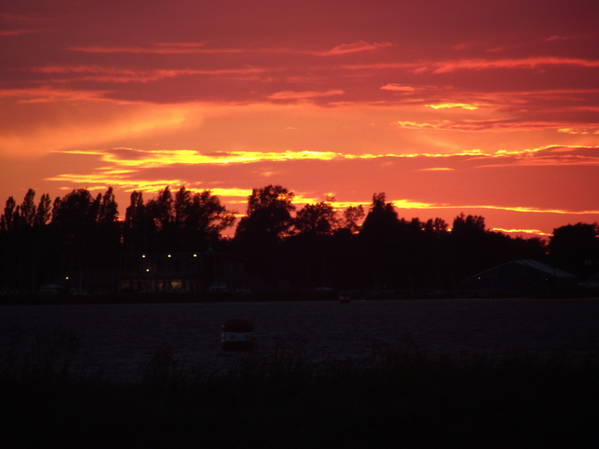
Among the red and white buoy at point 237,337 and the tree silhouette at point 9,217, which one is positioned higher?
the tree silhouette at point 9,217

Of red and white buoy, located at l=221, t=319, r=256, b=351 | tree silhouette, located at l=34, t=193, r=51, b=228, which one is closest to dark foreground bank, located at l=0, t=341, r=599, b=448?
red and white buoy, located at l=221, t=319, r=256, b=351

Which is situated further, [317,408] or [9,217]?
[9,217]

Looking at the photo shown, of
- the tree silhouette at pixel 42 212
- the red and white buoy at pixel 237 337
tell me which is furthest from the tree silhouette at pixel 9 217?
the red and white buoy at pixel 237 337

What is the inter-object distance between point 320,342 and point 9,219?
5508 inches

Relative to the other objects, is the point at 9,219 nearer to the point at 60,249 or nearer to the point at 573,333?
the point at 60,249

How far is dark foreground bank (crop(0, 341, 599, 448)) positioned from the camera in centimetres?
1450

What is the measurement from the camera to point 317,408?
1644 cm

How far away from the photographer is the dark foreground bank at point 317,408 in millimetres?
14500

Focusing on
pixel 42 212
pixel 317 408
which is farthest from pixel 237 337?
pixel 42 212

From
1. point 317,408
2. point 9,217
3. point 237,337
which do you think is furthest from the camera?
point 9,217

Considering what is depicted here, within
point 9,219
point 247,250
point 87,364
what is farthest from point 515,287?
point 87,364

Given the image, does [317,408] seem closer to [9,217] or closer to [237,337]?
[237,337]

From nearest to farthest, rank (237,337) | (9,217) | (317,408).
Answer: (317,408)
(237,337)
(9,217)

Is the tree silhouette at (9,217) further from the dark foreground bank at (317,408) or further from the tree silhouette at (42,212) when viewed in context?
the dark foreground bank at (317,408)
